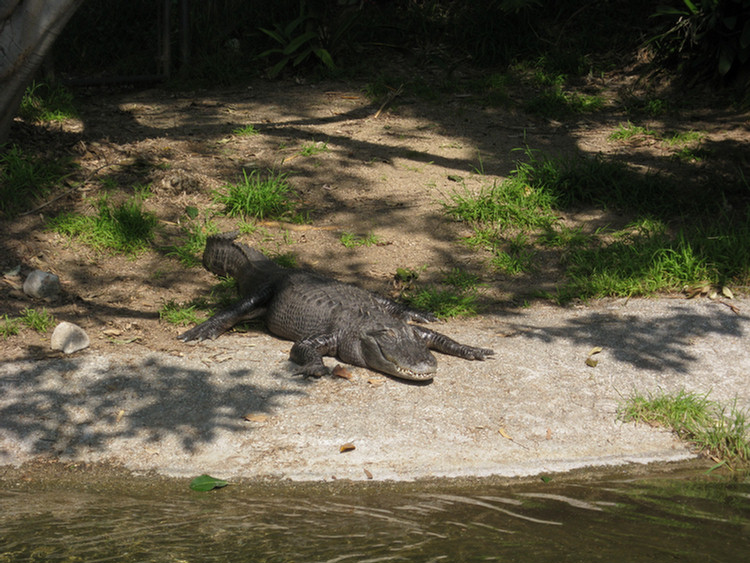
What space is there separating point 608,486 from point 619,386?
0.99m

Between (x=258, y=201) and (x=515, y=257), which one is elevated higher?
(x=258, y=201)

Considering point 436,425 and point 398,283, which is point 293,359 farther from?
point 398,283

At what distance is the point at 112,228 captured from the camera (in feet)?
20.6

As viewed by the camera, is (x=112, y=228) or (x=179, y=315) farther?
(x=112, y=228)

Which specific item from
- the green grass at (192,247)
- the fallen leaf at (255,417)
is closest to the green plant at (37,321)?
the green grass at (192,247)

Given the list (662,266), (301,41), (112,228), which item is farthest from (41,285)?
(301,41)

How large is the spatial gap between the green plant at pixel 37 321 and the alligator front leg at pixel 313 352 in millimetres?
1656

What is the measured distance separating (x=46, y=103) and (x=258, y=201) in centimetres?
289

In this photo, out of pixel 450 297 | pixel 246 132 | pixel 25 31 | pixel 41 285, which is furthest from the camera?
pixel 246 132

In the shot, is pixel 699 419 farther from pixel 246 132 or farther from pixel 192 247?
pixel 246 132

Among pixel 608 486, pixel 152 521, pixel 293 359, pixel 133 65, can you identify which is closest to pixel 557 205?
pixel 293 359

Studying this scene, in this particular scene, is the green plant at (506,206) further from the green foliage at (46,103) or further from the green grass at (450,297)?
the green foliage at (46,103)

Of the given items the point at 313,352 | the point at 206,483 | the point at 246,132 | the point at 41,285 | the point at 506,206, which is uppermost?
the point at 246,132

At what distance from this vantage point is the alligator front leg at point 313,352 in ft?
15.0
